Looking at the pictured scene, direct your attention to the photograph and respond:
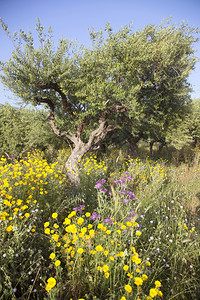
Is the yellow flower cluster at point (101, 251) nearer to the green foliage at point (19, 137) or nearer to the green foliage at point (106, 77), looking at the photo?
the green foliage at point (106, 77)

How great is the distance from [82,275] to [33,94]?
6.53 meters

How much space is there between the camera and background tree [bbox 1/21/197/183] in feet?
19.7

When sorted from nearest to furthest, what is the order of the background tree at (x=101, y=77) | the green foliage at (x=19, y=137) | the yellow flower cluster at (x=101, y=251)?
the yellow flower cluster at (x=101, y=251), the background tree at (x=101, y=77), the green foliage at (x=19, y=137)

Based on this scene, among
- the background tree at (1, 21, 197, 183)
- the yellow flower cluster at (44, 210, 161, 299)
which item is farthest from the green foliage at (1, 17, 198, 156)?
the yellow flower cluster at (44, 210, 161, 299)

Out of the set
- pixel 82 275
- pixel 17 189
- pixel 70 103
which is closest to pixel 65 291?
pixel 82 275

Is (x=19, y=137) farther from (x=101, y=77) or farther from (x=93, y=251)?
(x=93, y=251)

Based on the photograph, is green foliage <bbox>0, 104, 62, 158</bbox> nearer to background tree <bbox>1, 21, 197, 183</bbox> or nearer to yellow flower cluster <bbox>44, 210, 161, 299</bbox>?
background tree <bbox>1, 21, 197, 183</bbox>

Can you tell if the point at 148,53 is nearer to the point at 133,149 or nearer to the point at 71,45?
the point at 71,45

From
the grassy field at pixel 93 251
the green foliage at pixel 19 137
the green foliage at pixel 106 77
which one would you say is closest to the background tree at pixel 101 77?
the green foliage at pixel 106 77

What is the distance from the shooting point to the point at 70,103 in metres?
7.90

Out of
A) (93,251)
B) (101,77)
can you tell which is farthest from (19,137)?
(93,251)

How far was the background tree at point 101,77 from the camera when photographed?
6.02 metres

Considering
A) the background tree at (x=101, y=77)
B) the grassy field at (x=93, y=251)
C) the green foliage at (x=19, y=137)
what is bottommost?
the grassy field at (x=93, y=251)

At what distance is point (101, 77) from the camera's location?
717 cm
